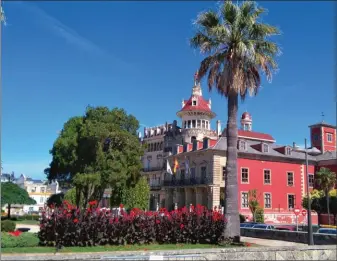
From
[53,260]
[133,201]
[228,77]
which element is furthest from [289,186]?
[53,260]

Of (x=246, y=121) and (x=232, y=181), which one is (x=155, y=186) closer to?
(x=246, y=121)

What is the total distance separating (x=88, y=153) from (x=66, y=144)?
2.26 m

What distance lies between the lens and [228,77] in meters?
19.1

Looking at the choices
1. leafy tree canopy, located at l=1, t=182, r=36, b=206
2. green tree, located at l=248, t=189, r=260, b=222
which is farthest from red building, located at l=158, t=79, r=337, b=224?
leafy tree canopy, located at l=1, t=182, r=36, b=206

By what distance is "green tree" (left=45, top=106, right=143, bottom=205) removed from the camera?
34.5 meters

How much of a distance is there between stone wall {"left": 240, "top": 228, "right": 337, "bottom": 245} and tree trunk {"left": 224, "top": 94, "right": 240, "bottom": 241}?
6571 millimetres

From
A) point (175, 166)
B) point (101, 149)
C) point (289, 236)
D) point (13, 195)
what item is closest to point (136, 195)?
point (101, 149)

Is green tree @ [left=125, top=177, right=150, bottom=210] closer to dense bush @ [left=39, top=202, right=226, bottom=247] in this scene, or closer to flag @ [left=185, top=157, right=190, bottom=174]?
flag @ [left=185, top=157, right=190, bottom=174]

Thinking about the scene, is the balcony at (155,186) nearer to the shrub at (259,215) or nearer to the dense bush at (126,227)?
the shrub at (259,215)

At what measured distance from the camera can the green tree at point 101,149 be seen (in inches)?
1359

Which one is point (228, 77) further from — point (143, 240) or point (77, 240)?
point (77, 240)

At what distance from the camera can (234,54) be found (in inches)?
747

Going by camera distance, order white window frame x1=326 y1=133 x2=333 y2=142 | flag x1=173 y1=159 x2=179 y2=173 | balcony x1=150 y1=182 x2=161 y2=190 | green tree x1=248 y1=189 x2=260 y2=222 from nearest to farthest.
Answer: green tree x1=248 y1=189 x2=260 y2=222 → flag x1=173 y1=159 x2=179 y2=173 → white window frame x1=326 y1=133 x2=333 y2=142 → balcony x1=150 y1=182 x2=161 y2=190

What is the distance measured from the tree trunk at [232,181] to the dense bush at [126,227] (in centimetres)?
45
